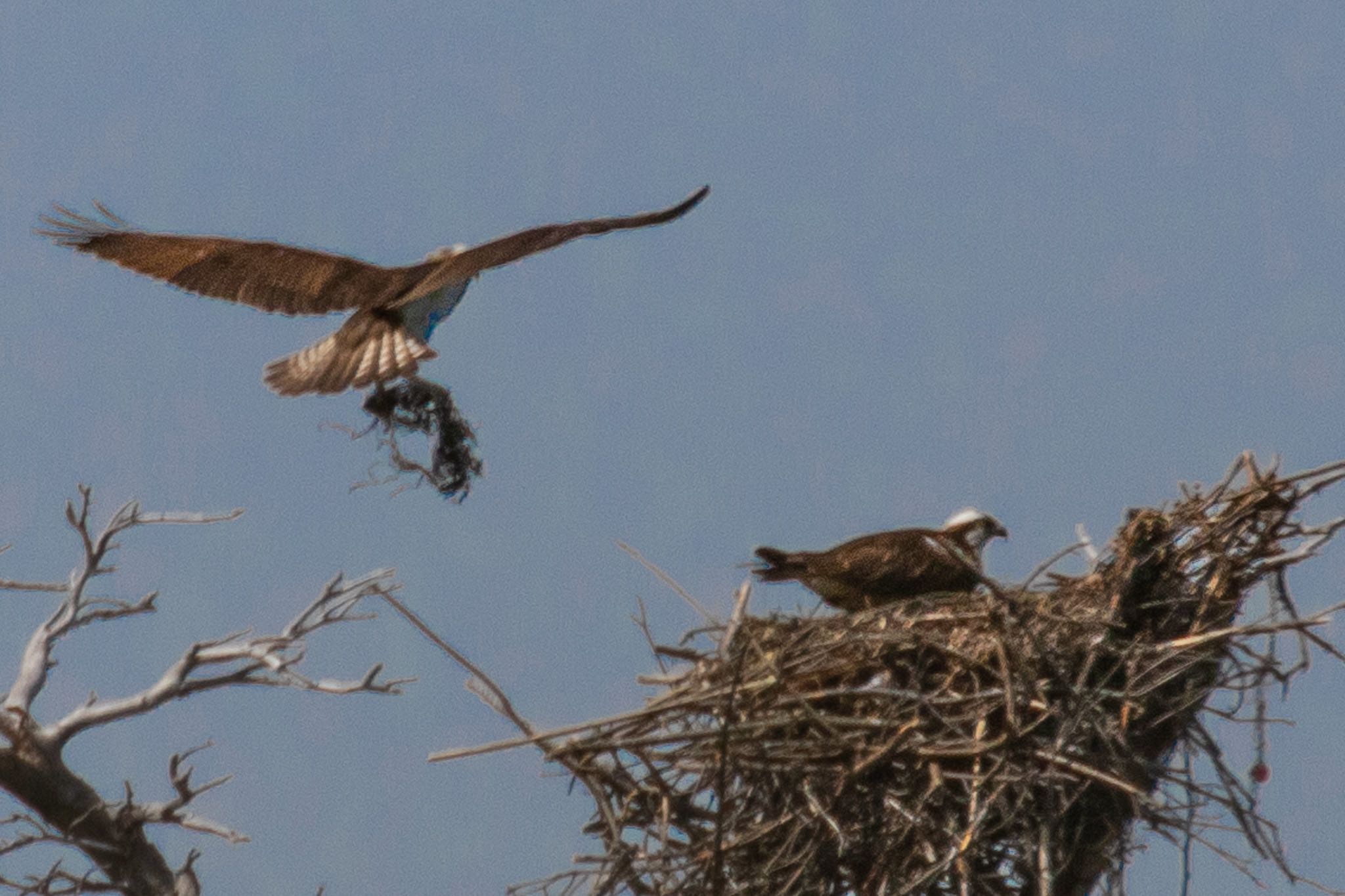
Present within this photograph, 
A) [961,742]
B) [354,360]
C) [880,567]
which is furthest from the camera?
[354,360]

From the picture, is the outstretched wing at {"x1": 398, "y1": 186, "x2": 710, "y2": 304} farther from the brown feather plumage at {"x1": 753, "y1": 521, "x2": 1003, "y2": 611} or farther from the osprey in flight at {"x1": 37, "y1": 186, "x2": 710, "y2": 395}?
the brown feather plumage at {"x1": 753, "y1": 521, "x2": 1003, "y2": 611}

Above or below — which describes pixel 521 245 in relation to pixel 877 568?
above

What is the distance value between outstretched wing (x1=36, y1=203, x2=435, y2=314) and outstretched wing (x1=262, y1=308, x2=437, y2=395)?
0.21 m

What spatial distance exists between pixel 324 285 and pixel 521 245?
149cm

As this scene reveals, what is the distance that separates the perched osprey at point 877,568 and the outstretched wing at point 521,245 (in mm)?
1445

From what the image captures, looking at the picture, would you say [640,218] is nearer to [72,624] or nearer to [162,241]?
[162,241]

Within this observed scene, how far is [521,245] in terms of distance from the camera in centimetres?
955

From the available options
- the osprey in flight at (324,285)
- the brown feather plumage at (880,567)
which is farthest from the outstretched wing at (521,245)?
the brown feather plumage at (880,567)

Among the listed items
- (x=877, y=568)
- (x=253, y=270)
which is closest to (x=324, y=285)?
(x=253, y=270)

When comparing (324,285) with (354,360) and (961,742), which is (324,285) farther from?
(961,742)

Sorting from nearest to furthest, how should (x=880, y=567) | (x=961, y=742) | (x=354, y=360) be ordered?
(x=961, y=742) → (x=880, y=567) → (x=354, y=360)

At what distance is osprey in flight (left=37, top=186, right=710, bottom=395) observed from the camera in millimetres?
9914

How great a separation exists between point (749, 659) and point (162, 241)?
4.15 m

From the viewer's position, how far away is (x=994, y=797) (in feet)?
23.7
